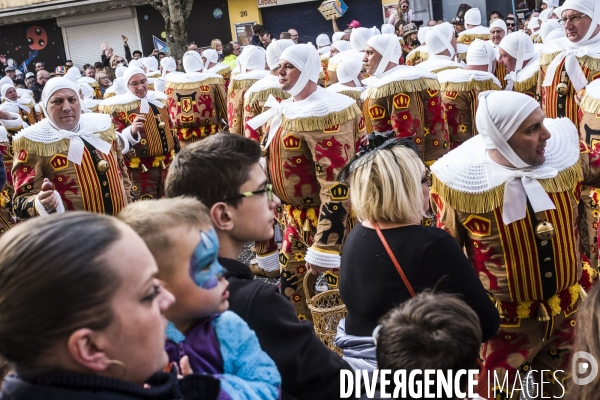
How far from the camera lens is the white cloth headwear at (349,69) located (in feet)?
26.1

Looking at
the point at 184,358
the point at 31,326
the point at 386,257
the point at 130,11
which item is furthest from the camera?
the point at 130,11

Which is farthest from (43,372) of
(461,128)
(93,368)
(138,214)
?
(461,128)

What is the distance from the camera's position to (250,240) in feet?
7.93

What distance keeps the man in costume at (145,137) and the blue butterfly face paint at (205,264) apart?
5584 mm

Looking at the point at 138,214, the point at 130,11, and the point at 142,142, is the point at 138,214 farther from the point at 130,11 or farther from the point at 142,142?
the point at 130,11

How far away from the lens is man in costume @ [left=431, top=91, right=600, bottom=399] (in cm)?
322

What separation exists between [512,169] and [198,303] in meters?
1.93

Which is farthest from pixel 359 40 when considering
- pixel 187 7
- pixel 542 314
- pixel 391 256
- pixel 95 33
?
pixel 95 33

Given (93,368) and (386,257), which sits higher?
(93,368)

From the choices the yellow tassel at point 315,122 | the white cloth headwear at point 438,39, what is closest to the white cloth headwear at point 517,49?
the white cloth headwear at point 438,39

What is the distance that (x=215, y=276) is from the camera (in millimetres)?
1937

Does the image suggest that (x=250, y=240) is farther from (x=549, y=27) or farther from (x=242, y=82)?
(x=549, y=27)

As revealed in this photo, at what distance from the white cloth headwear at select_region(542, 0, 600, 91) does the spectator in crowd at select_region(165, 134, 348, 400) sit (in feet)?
14.0

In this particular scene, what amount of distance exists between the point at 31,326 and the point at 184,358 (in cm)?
50
